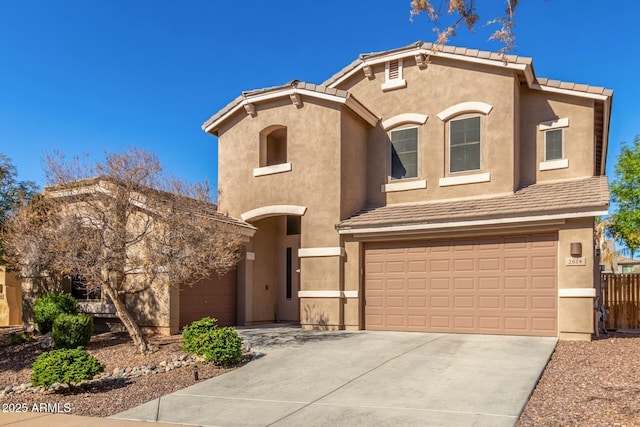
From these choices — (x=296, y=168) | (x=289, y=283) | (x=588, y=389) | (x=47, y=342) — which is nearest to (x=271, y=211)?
(x=296, y=168)

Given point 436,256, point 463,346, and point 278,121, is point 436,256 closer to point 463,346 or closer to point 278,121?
point 463,346

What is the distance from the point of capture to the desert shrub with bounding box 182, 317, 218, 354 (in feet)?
34.9

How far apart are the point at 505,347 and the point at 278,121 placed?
30.2ft

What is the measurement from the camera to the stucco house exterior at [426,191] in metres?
13.1

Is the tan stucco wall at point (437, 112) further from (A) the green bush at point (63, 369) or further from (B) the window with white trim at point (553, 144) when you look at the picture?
(A) the green bush at point (63, 369)

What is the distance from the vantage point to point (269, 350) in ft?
39.2

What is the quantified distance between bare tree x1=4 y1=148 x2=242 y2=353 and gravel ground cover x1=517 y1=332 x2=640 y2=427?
694cm

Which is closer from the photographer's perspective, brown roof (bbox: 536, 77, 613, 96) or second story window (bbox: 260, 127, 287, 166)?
brown roof (bbox: 536, 77, 613, 96)

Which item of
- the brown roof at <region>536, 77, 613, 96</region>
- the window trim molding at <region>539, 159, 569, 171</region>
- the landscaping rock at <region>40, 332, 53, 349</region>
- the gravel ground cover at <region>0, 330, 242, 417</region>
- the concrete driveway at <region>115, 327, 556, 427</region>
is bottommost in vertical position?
the landscaping rock at <region>40, 332, 53, 349</region>

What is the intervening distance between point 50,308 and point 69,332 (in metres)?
2.11

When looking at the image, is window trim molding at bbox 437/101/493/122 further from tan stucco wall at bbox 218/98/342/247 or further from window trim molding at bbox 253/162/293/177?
window trim molding at bbox 253/162/293/177

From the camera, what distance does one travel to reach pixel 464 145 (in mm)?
15367

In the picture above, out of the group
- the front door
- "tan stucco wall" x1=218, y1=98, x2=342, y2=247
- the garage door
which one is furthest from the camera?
the front door

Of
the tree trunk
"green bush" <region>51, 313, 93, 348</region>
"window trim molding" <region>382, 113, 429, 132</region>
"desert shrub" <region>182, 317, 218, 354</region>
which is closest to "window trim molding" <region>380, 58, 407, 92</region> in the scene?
"window trim molding" <region>382, 113, 429, 132</region>
